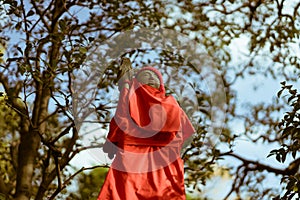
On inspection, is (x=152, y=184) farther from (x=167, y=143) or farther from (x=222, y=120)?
(x=222, y=120)

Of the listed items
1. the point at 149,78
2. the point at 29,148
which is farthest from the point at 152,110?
the point at 29,148

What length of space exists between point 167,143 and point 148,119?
195 mm

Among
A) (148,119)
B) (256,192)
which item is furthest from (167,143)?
(256,192)

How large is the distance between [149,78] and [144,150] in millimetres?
474

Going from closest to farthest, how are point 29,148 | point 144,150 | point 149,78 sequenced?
point 144,150 < point 149,78 < point 29,148

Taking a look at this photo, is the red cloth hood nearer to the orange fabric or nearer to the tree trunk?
the orange fabric

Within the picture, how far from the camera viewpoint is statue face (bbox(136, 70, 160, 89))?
13.1 feet

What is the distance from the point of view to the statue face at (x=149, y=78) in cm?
400

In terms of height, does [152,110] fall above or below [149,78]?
below

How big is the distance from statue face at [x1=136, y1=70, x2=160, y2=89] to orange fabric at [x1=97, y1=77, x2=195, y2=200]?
5 cm

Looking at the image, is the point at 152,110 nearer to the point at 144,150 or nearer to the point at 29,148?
the point at 144,150

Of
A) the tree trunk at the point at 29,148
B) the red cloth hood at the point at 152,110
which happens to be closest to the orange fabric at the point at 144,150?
the red cloth hood at the point at 152,110

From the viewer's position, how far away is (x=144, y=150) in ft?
12.7

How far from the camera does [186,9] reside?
25.7ft
